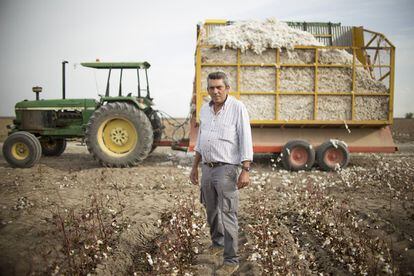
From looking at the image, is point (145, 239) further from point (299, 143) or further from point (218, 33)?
point (218, 33)

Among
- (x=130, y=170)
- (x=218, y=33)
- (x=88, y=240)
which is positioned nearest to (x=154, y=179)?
(x=130, y=170)

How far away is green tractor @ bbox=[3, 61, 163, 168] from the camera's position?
24.5 feet

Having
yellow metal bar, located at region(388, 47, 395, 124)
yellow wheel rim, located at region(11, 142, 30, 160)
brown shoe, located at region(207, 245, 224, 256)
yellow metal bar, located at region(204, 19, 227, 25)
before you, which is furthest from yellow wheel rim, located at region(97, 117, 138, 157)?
yellow metal bar, located at region(388, 47, 395, 124)

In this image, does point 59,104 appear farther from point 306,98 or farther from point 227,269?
point 227,269

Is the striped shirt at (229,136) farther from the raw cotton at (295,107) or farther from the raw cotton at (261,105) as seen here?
the raw cotton at (295,107)

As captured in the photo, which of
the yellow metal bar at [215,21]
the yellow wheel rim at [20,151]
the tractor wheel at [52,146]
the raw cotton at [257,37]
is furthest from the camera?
the tractor wheel at [52,146]

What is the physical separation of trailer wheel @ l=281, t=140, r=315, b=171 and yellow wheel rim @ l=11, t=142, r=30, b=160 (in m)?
6.58

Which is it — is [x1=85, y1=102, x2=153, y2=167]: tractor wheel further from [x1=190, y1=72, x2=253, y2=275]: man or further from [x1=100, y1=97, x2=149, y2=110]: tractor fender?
[x1=190, y1=72, x2=253, y2=275]: man

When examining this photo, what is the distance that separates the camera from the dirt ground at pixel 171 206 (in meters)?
3.18

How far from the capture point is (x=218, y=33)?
7473mm

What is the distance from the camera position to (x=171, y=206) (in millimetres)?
4680

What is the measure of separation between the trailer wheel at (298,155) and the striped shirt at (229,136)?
184 inches

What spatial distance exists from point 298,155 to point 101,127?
16.2ft

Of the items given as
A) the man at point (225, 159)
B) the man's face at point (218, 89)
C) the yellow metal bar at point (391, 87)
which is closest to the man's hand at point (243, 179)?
the man at point (225, 159)
